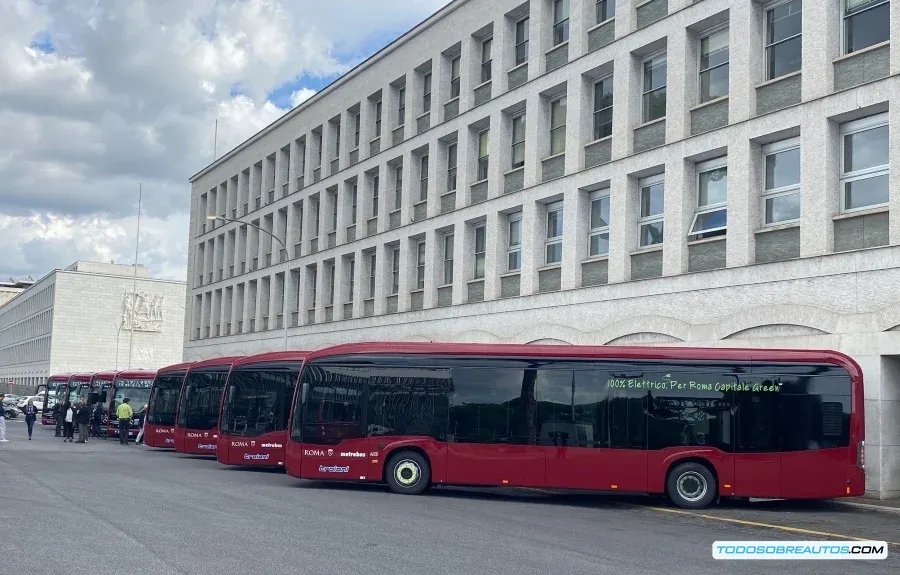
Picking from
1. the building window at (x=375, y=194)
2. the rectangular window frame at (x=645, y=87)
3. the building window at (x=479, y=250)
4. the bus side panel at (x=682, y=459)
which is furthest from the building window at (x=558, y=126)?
the bus side panel at (x=682, y=459)

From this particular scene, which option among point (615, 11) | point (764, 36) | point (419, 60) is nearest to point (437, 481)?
point (764, 36)

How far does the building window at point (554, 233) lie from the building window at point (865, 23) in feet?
32.8

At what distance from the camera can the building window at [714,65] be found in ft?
80.4

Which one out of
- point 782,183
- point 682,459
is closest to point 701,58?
point 782,183

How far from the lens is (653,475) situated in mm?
18328

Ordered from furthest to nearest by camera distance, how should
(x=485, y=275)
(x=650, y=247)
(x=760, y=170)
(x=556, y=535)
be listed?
1. (x=485, y=275)
2. (x=650, y=247)
3. (x=760, y=170)
4. (x=556, y=535)

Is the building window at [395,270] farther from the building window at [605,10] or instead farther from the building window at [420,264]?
the building window at [605,10]

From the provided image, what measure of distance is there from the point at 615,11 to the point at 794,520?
1552cm

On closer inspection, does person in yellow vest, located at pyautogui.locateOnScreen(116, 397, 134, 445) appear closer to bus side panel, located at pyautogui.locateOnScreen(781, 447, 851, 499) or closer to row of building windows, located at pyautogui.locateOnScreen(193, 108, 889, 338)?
row of building windows, located at pyautogui.locateOnScreen(193, 108, 889, 338)

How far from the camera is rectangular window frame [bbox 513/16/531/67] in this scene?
31.8 meters

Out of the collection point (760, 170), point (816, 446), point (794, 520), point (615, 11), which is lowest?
point (794, 520)

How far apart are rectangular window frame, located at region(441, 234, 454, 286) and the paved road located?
14000 mm

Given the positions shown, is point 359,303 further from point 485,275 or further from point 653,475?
point 653,475

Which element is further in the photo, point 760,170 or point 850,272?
point 760,170
